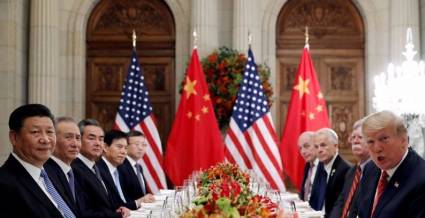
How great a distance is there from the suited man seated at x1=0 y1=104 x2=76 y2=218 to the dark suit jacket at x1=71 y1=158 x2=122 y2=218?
1277mm

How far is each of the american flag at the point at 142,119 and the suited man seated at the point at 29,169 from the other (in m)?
5.69

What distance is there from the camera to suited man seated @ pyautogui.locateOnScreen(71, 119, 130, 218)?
4840 mm

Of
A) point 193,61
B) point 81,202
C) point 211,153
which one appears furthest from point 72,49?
point 81,202

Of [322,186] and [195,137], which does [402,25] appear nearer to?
[195,137]

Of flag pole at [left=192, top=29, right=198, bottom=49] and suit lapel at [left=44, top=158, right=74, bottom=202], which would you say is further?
flag pole at [left=192, top=29, right=198, bottom=49]

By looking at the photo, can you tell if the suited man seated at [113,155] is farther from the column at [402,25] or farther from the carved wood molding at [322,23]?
the column at [402,25]

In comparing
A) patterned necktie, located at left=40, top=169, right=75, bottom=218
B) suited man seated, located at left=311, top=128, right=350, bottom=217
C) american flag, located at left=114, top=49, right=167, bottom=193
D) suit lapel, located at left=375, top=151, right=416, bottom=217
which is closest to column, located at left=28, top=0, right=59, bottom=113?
american flag, located at left=114, top=49, right=167, bottom=193

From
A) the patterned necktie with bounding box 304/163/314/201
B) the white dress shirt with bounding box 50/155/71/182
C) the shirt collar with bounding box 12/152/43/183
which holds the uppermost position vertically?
the shirt collar with bounding box 12/152/43/183

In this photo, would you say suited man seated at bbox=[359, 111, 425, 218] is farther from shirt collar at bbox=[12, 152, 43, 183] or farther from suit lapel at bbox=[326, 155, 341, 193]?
suit lapel at bbox=[326, 155, 341, 193]

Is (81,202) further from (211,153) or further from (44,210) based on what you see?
(211,153)

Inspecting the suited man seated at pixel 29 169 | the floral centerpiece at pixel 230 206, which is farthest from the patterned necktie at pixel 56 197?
the floral centerpiece at pixel 230 206

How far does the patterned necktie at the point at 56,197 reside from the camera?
11.4ft

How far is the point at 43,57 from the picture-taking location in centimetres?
986

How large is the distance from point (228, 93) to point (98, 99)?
7.82 ft
